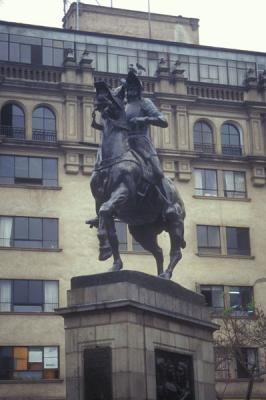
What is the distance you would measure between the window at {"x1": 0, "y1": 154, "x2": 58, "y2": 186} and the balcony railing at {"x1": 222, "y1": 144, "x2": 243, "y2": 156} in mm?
11831

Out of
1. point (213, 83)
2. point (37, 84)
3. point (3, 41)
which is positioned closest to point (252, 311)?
point (213, 83)

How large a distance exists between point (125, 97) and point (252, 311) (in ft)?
121

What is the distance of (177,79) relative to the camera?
194 ft

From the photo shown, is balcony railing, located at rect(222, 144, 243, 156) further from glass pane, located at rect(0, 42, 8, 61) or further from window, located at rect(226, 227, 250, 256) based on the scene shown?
glass pane, located at rect(0, 42, 8, 61)

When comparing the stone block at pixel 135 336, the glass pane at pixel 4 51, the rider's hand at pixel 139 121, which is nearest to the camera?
the stone block at pixel 135 336

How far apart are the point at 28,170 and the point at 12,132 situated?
268 centimetres

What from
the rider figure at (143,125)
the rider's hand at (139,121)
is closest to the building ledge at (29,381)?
the rider figure at (143,125)

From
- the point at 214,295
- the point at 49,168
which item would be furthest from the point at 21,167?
the point at 214,295

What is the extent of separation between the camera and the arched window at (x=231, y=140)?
59.6 metres

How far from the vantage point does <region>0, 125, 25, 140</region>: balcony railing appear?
55084mm

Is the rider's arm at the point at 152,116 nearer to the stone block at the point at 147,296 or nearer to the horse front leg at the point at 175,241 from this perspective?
the horse front leg at the point at 175,241

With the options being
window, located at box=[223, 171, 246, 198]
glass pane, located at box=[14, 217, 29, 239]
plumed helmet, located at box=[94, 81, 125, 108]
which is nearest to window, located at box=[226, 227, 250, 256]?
window, located at box=[223, 171, 246, 198]

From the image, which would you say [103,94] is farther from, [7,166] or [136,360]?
[7,166]

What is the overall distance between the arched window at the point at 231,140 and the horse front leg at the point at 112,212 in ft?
133
